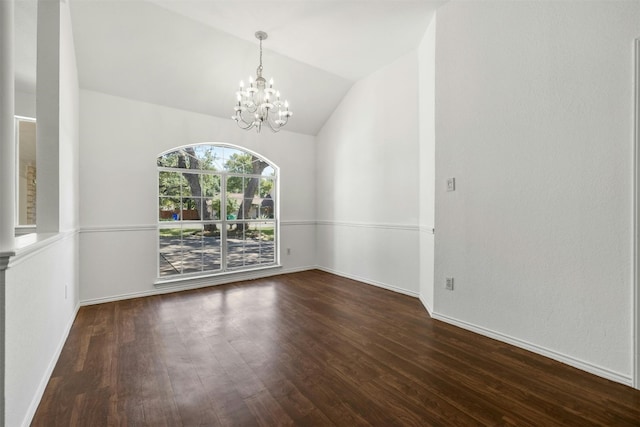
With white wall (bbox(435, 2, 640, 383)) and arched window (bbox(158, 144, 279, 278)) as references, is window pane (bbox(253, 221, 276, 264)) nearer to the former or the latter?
arched window (bbox(158, 144, 279, 278))

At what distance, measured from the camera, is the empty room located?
178cm

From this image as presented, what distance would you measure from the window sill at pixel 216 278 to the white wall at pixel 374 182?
1.24 m

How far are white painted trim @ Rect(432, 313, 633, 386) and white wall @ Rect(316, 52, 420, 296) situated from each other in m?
1.04

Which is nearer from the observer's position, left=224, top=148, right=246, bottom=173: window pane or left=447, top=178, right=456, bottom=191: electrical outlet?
left=447, top=178, right=456, bottom=191: electrical outlet

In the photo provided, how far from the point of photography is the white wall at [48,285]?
141 cm

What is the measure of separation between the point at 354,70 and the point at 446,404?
4.28m

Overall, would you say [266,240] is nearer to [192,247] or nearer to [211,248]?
[211,248]

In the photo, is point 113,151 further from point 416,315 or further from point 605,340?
point 605,340

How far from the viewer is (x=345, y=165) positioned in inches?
200

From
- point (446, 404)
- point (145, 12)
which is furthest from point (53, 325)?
point (145, 12)

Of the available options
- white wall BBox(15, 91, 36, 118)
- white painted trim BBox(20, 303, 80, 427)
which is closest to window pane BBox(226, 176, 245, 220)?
white painted trim BBox(20, 303, 80, 427)

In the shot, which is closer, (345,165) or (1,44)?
(1,44)

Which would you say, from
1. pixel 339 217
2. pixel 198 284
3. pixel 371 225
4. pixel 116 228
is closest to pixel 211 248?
pixel 198 284

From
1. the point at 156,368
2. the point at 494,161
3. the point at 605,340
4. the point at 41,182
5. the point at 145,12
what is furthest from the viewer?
the point at 145,12
